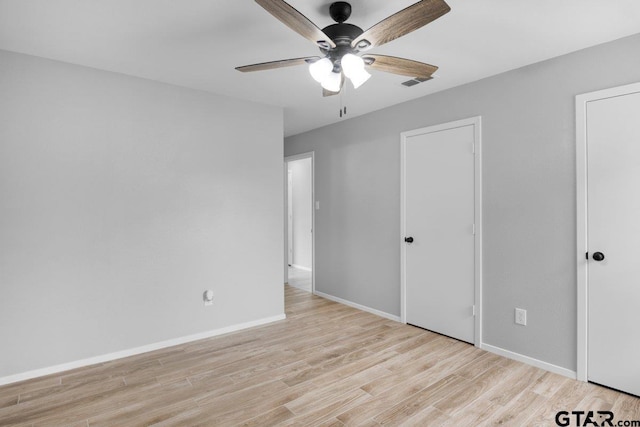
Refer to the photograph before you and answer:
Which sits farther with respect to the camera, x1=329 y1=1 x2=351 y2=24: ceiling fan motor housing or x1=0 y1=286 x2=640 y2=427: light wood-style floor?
x1=0 y1=286 x2=640 y2=427: light wood-style floor

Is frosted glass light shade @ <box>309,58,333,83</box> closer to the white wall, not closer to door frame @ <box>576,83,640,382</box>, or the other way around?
door frame @ <box>576,83,640,382</box>

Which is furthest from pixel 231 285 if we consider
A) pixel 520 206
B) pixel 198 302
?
pixel 520 206

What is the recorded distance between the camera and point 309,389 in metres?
2.48

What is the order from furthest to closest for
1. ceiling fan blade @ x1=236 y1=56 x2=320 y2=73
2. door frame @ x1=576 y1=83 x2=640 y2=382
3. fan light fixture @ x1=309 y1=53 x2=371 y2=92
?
door frame @ x1=576 y1=83 x2=640 y2=382
ceiling fan blade @ x1=236 y1=56 x2=320 y2=73
fan light fixture @ x1=309 y1=53 x2=371 y2=92

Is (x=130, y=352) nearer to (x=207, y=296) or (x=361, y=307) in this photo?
(x=207, y=296)

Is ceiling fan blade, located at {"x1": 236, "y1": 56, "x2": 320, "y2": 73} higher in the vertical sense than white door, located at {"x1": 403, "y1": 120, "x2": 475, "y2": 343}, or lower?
higher

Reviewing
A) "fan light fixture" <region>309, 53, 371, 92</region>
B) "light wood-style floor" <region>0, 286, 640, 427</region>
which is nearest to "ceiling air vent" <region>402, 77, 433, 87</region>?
"fan light fixture" <region>309, 53, 371, 92</region>

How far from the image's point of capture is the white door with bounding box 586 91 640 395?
2350 millimetres

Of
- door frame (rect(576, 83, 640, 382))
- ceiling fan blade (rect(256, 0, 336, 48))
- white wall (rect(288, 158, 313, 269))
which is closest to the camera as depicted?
ceiling fan blade (rect(256, 0, 336, 48))

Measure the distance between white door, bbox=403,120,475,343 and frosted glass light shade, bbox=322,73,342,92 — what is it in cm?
169

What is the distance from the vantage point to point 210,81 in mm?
3221

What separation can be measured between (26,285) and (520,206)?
401cm

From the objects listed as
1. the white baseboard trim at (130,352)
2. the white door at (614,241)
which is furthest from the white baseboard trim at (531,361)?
the white baseboard trim at (130,352)

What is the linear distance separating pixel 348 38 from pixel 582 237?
2230mm
